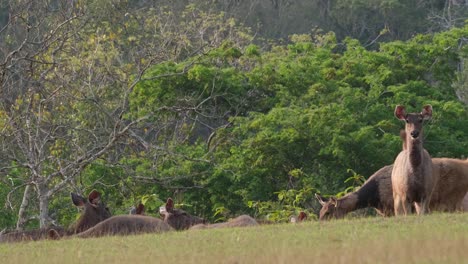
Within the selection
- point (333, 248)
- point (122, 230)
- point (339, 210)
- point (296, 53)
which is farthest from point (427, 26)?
point (333, 248)

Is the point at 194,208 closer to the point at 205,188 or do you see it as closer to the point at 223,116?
the point at 205,188

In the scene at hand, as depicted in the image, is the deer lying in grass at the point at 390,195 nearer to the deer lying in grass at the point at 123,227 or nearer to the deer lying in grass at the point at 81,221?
the deer lying in grass at the point at 81,221

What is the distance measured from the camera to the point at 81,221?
1642cm

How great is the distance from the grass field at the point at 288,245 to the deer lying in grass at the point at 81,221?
→ 230cm

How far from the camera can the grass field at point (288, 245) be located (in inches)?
359

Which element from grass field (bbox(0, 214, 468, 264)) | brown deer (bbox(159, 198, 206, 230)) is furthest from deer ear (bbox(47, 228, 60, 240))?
brown deer (bbox(159, 198, 206, 230))

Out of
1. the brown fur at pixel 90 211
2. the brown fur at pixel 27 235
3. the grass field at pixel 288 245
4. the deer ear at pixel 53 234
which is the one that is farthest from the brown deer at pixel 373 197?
the grass field at pixel 288 245

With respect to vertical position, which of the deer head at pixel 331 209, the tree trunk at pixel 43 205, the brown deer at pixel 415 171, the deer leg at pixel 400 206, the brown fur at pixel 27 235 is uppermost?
the brown deer at pixel 415 171

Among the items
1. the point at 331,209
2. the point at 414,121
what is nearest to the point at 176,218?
the point at 331,209

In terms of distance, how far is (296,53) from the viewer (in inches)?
1148

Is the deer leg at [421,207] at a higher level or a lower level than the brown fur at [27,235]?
higher

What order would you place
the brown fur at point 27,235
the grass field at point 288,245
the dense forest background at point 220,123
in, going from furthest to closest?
the dense forest background at point 220,123 < the brown fur at point 27,235 < the grass field at point 288,245

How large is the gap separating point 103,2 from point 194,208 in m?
13.0

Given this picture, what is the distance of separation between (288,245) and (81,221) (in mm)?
6332
